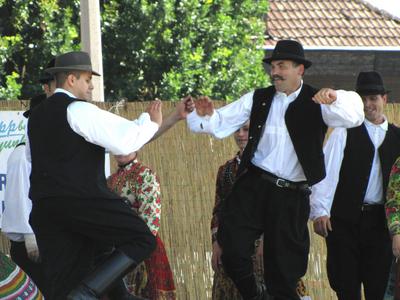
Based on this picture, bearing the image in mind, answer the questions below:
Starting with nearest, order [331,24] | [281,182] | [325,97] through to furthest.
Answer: [325,97] < [281,182] < [331,24]

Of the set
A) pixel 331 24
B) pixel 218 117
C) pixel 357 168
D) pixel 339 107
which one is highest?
pixel 339 107

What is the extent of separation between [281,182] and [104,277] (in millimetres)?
1258

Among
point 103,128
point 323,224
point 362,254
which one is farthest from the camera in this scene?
point 362,254

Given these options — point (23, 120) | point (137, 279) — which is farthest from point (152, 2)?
point (137, 279)

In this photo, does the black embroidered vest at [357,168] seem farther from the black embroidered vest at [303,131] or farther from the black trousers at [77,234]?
the black trousers at [77,234]

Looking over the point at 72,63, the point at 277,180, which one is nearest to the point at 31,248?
the point at 72,63

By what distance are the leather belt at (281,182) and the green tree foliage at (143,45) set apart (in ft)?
25.8

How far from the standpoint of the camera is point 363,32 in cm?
2055

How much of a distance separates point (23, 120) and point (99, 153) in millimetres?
2756

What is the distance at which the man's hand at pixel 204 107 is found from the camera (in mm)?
6820

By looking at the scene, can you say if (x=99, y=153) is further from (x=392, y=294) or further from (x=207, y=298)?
(x=207, y=298)

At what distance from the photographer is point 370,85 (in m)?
7.80

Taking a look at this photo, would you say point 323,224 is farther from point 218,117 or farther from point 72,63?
point 72,63

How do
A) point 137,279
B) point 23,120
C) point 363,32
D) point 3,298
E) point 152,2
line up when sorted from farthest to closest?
point 363,32 < point 152,2 < point 23,120 < point 137,279 < point 3,298
